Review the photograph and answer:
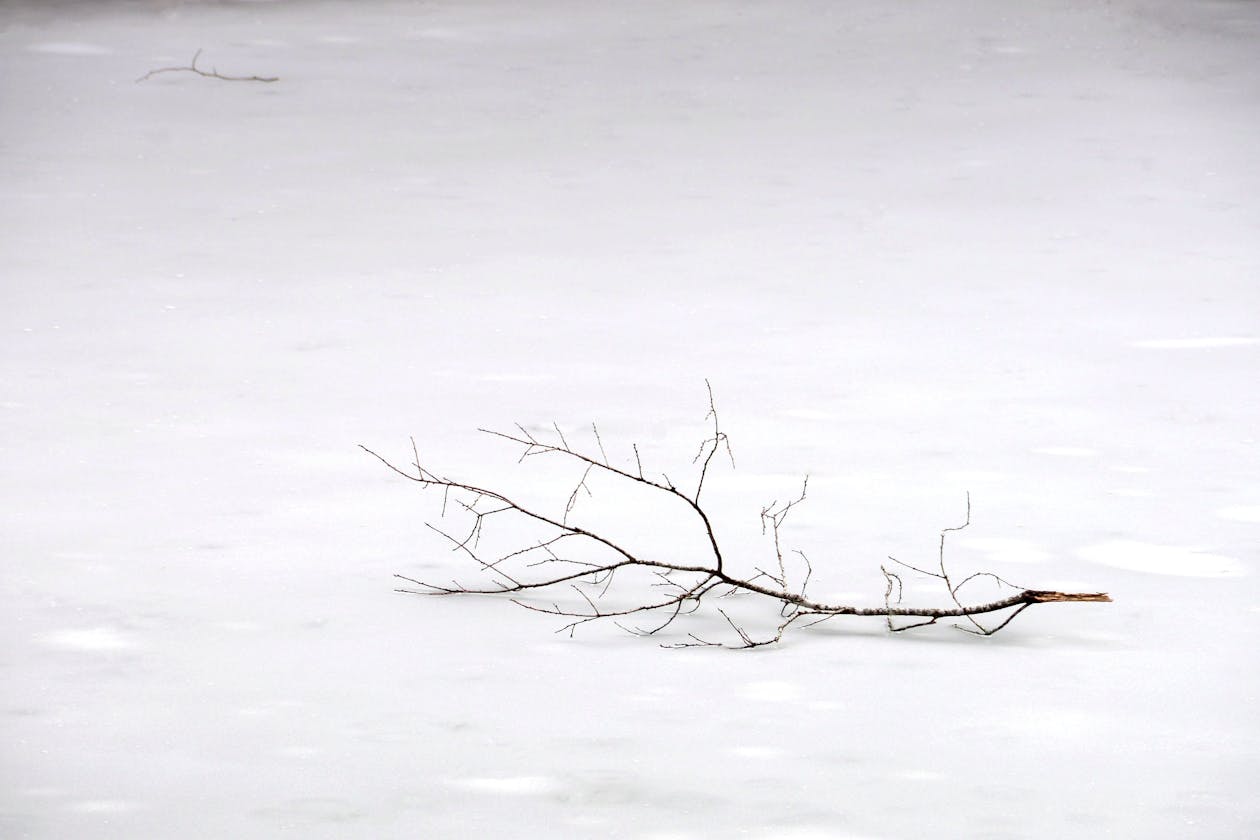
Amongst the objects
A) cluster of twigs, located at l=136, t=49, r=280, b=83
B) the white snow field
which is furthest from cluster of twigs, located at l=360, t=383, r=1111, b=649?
cluster of twigs, located at l=136, t=49, r=280, b=83

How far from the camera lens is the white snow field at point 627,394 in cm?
141

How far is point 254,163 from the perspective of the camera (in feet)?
12.0

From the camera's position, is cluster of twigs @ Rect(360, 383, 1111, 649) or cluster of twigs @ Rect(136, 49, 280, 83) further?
cluster of twigs @ Rect(136, 49, 280, 83)

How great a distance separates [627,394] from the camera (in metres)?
2.43

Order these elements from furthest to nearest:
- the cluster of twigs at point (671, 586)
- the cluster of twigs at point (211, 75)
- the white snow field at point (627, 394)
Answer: the cluster of twigs at point (211, 75) → the cluster of twigs at point (671, 586) → the white snow field at point (627, 394)

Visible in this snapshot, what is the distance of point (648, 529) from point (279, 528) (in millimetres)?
499

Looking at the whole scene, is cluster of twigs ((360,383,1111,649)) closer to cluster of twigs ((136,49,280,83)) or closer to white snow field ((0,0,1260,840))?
white snow field ((0,0,1260,840))

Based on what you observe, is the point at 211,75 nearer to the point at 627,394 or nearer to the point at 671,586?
the point at 627,394

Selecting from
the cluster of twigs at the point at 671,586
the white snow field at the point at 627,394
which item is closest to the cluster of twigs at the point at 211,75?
the white snow field at the point at 627,394

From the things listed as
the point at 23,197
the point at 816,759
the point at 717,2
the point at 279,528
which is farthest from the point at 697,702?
the point at 717,2

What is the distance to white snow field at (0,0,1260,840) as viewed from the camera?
1.41 meters

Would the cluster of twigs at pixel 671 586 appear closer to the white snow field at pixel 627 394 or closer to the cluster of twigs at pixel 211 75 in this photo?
the white snow field at pixel 627 394

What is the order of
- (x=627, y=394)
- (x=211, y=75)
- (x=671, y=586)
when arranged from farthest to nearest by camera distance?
(x=211, y=75)
(x=627, y=394)
(x=671, y=586)

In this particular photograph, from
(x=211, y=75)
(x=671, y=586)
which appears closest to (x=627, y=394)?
(x=671, y=586)
